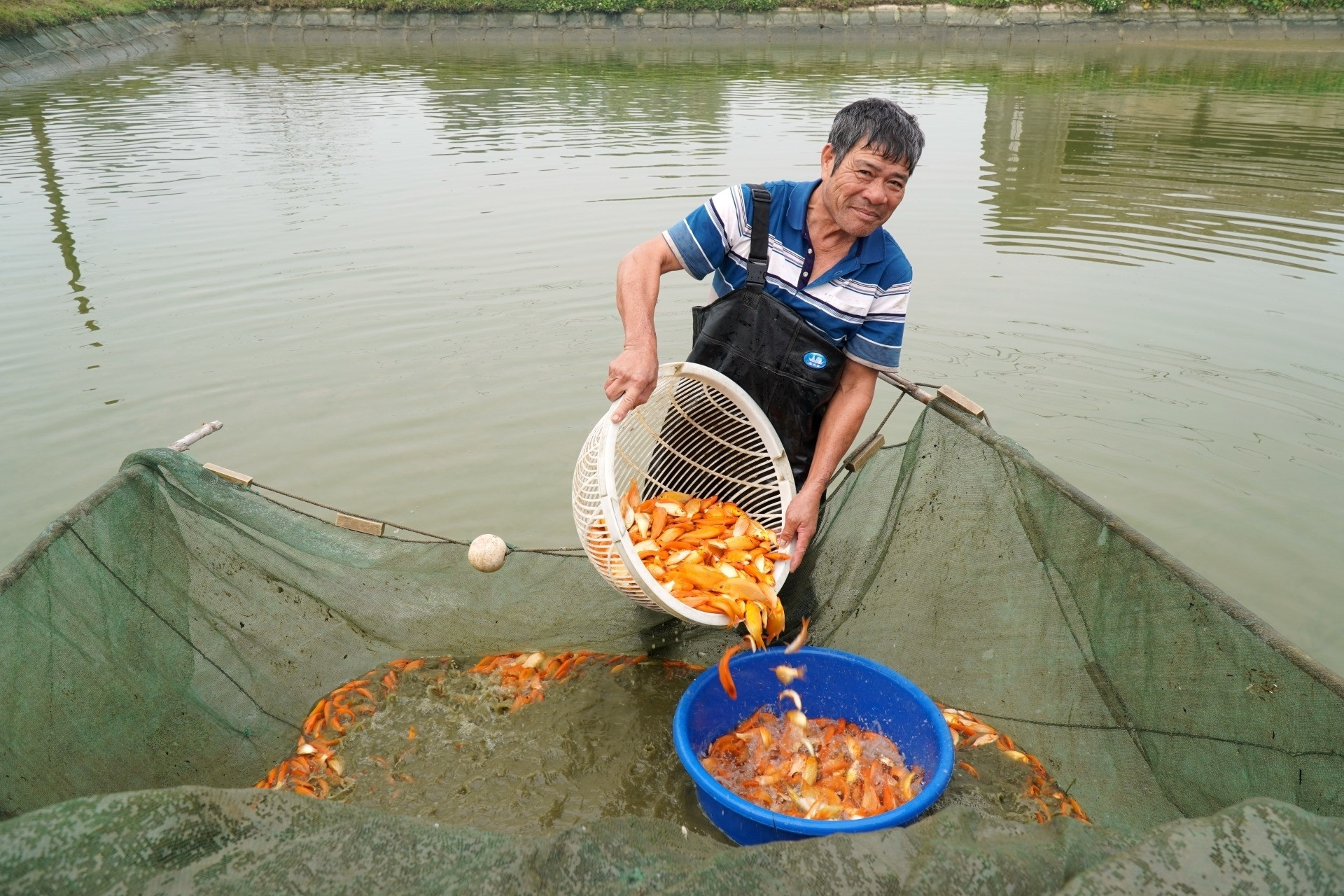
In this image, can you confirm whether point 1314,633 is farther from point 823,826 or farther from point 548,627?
point 548,627


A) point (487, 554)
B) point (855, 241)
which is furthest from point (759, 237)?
point (487, 554)

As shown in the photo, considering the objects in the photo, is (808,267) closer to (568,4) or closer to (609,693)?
(609,693)

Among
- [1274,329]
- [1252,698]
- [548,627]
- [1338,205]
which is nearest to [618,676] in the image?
[548,627]

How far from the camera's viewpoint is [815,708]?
296 cm

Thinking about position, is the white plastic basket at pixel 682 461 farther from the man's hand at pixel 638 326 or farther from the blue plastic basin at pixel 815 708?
the blue plastic basin at pixel 815 708

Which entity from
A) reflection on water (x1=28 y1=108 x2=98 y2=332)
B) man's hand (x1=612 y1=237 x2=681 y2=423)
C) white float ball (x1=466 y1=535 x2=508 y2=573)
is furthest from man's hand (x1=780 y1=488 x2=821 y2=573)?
reflection on water (x1=28 y1=108 x2=98 y2=332)

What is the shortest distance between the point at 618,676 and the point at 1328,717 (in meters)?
2.03

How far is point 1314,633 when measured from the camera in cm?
358

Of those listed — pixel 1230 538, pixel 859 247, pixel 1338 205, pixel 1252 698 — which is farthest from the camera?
pixel 1338 205

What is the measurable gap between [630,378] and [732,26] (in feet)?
84.2

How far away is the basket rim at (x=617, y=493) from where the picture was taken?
2.33 meters

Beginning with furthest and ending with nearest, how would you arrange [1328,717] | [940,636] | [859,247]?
[940,636] → [859,247] → [1328,717]

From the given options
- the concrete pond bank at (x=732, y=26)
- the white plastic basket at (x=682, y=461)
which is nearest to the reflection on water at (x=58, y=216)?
the white plastic basket at (x=682, y=461)

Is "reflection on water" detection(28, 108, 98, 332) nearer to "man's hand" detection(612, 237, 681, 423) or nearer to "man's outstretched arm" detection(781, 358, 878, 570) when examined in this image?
"man's hand" detection(612, 237, 681, 423)
